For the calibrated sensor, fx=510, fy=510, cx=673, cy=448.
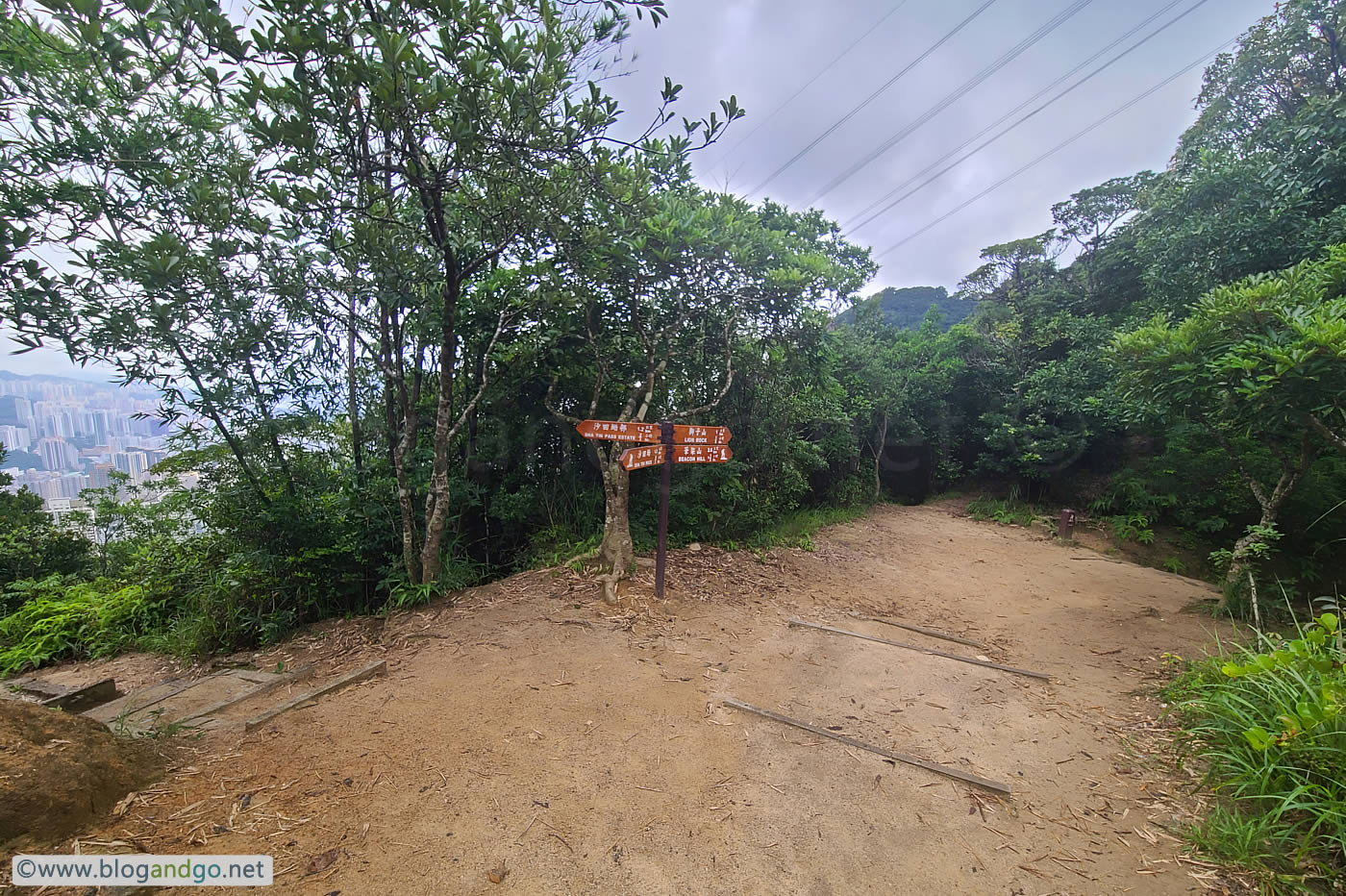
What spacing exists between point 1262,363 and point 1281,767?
3314mm

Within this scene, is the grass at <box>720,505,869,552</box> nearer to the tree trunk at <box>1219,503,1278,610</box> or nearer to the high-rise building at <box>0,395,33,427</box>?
the tree trunk at <box>1219,503,1278,610</box>

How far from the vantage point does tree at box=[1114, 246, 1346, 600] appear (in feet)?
12.1

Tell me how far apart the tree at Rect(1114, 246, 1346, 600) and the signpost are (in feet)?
13.6

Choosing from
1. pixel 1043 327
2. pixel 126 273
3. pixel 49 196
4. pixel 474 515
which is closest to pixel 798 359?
pixel 474 515

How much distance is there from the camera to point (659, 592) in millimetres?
4758

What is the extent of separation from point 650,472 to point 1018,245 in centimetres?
1456

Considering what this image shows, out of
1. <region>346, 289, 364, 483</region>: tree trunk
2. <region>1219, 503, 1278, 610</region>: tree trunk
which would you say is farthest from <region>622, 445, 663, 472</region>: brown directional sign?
<region>1219, 503, 1278, 610</region>: tree trunk

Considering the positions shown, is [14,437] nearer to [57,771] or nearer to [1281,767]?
[57,771]

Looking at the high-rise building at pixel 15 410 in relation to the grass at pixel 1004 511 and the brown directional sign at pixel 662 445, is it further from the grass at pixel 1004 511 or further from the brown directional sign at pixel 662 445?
the grass at pixel 1004 511

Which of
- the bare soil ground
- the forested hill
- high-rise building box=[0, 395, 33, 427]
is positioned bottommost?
the bare soil ground

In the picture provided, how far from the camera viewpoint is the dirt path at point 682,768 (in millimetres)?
1917

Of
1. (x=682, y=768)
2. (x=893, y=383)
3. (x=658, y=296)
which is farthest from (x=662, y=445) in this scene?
(x=893, y=383)

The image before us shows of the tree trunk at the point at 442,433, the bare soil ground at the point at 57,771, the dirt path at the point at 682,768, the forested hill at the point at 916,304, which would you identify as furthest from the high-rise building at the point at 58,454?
the forested hill at the point at 916,304

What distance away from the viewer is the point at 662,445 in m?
4.56
